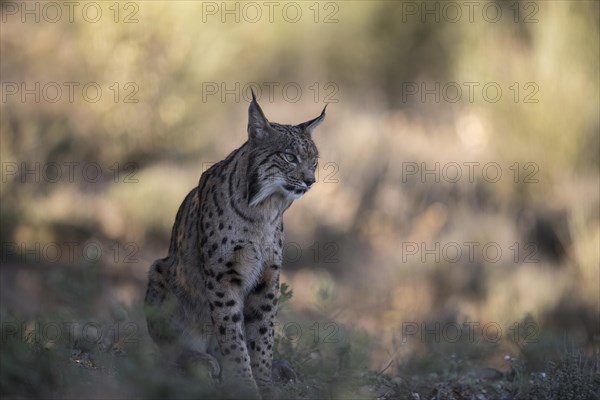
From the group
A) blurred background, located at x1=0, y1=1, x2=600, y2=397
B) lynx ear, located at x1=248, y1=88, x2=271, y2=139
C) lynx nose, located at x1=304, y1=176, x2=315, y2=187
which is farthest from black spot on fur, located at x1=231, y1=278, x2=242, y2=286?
blurred background, located at x1=0, y1=1, x2=600, y2=397

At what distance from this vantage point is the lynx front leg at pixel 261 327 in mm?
6582

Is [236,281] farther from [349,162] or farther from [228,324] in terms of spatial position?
[349,162]

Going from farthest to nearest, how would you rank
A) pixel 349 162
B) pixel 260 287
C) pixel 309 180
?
pixel 349 162 < pixel 260 287 < pixel 309 180

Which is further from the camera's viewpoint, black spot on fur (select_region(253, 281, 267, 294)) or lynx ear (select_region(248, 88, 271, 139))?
black spot on fur (select_region(253, 281, 267, 294))

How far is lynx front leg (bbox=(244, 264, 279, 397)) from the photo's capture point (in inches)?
259

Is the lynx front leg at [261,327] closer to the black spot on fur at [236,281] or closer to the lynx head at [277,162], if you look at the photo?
the black spot on fur at [236,281]

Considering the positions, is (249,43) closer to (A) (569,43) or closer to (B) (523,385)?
(A) (569,43)

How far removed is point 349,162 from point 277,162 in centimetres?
946

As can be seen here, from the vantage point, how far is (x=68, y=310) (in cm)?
568

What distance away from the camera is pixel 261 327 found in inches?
261

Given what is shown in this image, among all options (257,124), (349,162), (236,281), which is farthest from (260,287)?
(349,162)

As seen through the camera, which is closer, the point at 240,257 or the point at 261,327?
the point at 240,257

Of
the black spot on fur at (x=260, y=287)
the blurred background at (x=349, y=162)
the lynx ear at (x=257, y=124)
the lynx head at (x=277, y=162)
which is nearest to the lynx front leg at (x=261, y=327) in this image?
the black spot on fur at (x=260, y=287)

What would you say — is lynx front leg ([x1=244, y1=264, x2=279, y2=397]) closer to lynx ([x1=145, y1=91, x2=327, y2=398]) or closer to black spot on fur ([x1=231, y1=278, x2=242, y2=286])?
lynx ([x1=145, y1=91, x2=327, y2=398])
